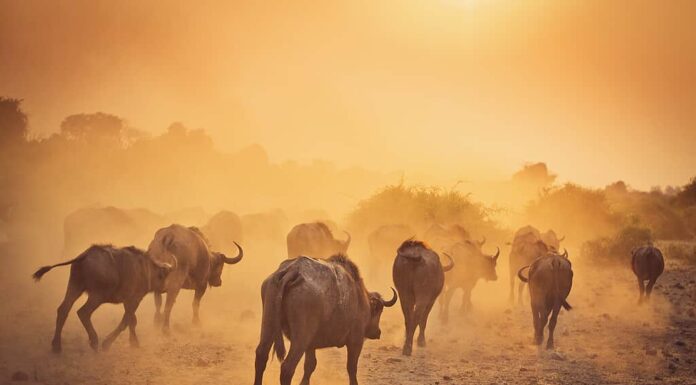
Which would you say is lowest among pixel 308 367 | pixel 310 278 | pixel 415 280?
pixel 308 367

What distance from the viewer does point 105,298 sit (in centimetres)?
1200

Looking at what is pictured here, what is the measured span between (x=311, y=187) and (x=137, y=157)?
26.1 m

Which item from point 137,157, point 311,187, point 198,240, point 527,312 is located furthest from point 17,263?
point 311,187

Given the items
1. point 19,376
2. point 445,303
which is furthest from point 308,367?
point 445,303

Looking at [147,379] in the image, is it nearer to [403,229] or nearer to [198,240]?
[198,240]

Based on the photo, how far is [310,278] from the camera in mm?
8195

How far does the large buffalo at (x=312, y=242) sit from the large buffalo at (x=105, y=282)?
722 cm

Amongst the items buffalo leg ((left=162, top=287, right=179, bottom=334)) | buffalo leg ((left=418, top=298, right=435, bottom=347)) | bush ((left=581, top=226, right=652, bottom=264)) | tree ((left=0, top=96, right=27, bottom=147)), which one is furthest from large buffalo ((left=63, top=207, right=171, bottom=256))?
bush ((left=581, top=226, right=652, bottom=264))

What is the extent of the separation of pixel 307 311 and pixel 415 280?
5.77 metres

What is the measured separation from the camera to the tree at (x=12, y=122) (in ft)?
140

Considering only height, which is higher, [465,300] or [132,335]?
[465,300]

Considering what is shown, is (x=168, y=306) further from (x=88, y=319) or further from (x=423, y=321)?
(x=423, y=321)

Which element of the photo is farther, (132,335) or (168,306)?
(168,306)

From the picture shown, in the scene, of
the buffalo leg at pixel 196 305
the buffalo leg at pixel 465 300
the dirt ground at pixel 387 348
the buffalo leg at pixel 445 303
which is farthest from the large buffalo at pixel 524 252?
the buffalo leg at pixel 196 305
